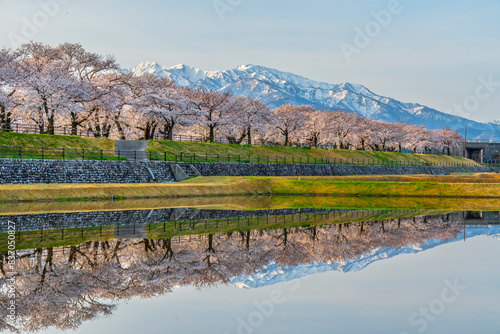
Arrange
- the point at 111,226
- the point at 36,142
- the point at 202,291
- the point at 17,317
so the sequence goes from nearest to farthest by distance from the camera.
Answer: the point at 17,317
the point at 202,291
the point at 111,226
the point at 36,142

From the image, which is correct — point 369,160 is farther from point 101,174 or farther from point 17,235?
point 17,235

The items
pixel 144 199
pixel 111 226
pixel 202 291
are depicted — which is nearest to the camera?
pixel 202 291

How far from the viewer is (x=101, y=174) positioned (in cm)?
4553

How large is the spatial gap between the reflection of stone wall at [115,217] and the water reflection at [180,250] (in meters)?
0.06

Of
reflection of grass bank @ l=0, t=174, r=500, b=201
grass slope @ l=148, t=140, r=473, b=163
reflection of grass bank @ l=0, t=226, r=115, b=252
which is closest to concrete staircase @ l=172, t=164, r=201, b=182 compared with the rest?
reflection of grass bank @ l=0, t=174, r=500, b=201

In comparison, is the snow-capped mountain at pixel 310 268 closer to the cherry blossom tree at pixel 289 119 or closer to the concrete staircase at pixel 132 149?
the concrete staircase at pixel 132 149

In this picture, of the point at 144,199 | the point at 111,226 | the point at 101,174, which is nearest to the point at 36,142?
the point at 101,174

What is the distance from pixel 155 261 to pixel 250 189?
32.9 meters

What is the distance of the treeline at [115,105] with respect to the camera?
58.8 metres

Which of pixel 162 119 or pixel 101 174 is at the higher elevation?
pixel 162 119

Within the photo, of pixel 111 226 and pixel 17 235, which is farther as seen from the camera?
pixel 111 226

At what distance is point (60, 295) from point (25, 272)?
8.70 ft

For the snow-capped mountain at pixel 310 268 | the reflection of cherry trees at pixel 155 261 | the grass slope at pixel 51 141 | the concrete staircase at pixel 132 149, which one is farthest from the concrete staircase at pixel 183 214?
the grass slope at pixel 51 141

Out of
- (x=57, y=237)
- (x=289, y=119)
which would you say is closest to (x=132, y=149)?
(x=57, y=237)
